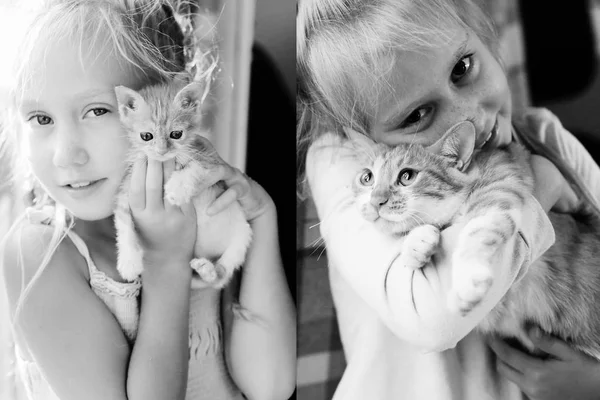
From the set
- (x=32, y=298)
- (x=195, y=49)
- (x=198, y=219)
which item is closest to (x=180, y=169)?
(x=198, y=219)

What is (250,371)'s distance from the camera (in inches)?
52.6

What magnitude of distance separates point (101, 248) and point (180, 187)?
22 cm

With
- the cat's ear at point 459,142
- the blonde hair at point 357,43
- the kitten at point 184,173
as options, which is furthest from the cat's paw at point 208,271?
the cat's ear at point 459,142

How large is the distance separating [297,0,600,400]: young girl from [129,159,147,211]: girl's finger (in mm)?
379

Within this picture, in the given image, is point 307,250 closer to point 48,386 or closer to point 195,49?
point 195,49

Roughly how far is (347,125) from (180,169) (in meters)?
0.37

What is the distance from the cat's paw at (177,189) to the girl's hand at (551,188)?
0.71m

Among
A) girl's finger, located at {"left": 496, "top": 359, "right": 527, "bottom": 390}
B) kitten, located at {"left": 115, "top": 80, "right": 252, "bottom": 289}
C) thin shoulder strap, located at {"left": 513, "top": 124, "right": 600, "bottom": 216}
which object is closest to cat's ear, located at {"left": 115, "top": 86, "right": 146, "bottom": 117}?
kitten, located at {"left": 115, "top": 80, "right": 252, "bottom": 289}

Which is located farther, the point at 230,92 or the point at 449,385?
the point at 230,92

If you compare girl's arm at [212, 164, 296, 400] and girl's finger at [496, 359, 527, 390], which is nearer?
girl's finger at [496, 359, 527, 390]

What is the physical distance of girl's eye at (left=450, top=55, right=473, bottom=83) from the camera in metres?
1.25

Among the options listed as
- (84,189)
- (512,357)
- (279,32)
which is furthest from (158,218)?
(512,357)

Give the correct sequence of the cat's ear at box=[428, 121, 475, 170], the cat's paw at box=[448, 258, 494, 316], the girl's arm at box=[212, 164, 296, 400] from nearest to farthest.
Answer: the cat's paw at box=[448, 258, 494, 316] < the cat's ear at box=[428, 121, 475, 170] < the girl's arm at box=[212, 164, 296, 400]

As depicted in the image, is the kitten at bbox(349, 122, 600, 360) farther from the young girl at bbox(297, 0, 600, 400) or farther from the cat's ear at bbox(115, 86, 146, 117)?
the cat's ear at bbox(115, 86, 146, 117)
